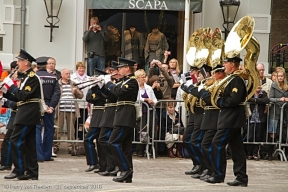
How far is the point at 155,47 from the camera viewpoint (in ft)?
69.8

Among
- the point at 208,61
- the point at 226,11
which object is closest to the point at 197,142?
the point at 208,61

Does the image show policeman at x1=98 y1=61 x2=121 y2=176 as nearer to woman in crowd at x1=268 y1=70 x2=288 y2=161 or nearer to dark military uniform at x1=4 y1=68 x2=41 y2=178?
dark military uniform at x1=4 y1=68 x2=41 y2=178

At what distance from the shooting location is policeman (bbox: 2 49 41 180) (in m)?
13.6

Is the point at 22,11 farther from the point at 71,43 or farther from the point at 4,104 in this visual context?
the point at 4,104

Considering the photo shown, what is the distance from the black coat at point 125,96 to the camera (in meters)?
13.9

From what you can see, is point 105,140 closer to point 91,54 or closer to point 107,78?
Result: point 107,78

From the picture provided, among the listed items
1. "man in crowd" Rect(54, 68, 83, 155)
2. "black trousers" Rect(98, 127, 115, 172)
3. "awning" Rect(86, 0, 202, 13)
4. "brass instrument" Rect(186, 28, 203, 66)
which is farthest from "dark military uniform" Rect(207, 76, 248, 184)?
"awning" Rect(86, 0, 202, 13)

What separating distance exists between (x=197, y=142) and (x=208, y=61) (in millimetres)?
1388

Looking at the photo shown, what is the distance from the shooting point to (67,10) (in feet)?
69.7

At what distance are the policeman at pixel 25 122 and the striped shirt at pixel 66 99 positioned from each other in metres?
4.41

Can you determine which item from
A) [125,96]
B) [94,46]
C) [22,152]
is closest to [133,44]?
[94,46]

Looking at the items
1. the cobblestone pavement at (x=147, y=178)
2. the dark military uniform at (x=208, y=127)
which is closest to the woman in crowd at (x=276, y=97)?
the cobblestone pavement at (x=147, y=178)

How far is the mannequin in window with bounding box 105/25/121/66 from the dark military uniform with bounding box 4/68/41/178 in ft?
25.3

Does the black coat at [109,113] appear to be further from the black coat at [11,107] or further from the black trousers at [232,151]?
the black trousers at [232,151]
